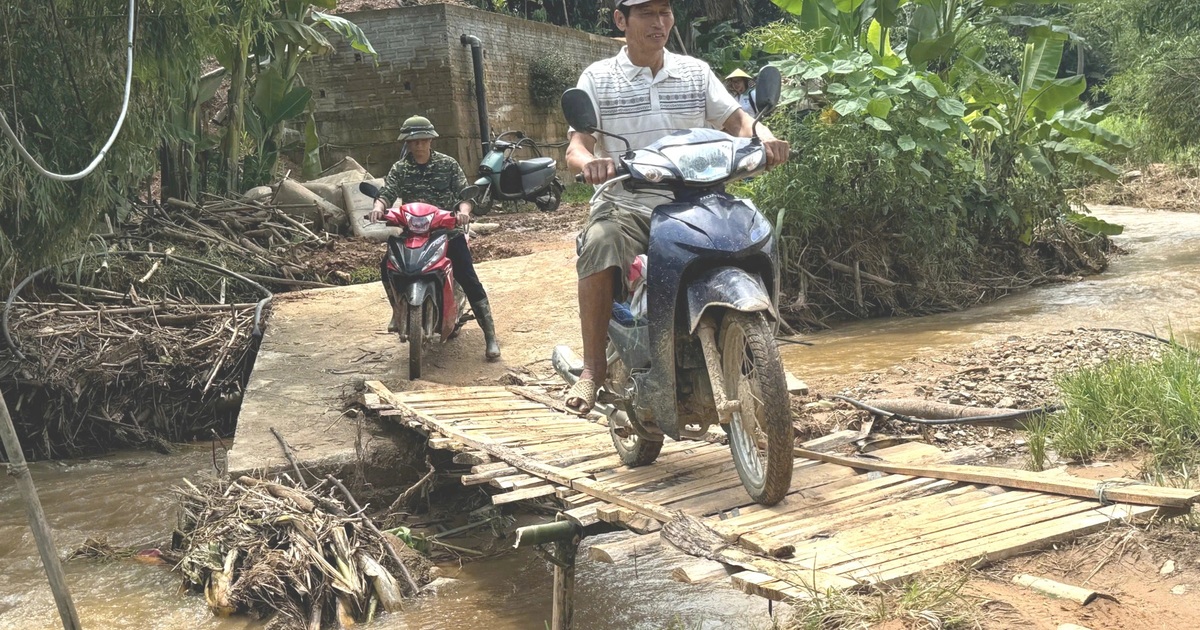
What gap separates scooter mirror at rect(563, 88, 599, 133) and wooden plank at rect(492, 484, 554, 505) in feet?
4.49

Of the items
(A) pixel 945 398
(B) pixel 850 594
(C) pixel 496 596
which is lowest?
(C) pixel 496 596

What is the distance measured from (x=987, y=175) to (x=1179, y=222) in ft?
16.5

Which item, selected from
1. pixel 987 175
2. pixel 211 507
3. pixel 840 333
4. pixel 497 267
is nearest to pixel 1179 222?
pixel 987 175

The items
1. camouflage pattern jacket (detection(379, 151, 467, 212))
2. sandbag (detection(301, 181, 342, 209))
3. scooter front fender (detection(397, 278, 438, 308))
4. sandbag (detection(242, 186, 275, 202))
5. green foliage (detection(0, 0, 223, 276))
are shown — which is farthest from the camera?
sandbag (detection(301, 181, 342, 209))

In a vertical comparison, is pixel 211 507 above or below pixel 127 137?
below

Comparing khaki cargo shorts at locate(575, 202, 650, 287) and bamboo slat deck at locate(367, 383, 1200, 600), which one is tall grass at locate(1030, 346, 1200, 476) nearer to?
bamboo slat deck at locate(367, 383, 1200, 600)

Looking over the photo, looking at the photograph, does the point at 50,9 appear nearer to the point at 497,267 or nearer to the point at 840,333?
the point at 497,267

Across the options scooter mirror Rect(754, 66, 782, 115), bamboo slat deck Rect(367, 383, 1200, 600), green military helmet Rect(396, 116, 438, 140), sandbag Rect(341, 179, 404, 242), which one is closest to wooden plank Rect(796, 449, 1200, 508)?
bamboo slat deck Rect(367, 383, 1200, 600)

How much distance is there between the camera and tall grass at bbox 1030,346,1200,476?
158 inches

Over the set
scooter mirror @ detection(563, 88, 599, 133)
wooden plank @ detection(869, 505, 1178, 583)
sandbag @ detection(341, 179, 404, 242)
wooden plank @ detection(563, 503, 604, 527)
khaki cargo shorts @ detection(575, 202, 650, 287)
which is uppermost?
scooter mirror @ detection(563, 88, 599, 133)

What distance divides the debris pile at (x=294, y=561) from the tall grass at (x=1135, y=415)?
9.08ft

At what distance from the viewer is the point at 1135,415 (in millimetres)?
4262

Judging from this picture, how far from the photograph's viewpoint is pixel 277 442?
5.77m

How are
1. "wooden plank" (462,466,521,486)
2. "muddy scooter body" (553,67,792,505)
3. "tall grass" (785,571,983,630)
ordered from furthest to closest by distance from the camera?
"wooden plank" (462,466,521,486) → "muddy scooter body" (553,67,792,505) → "tall grass" (785,571,983,630)
